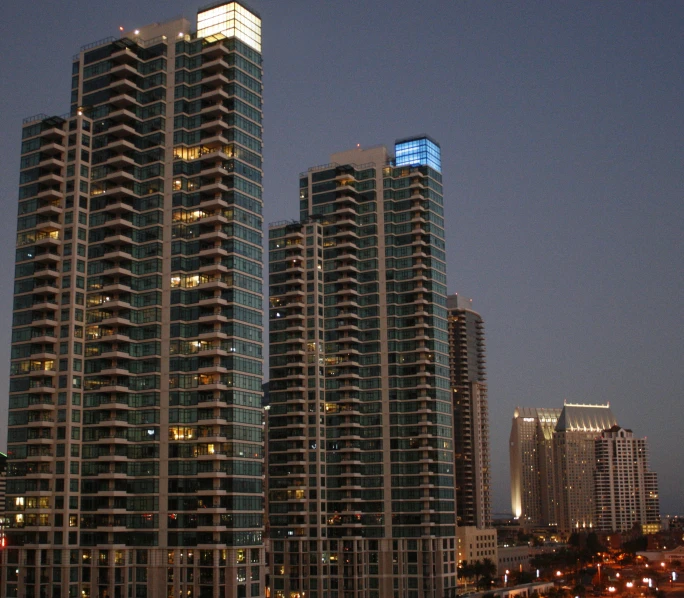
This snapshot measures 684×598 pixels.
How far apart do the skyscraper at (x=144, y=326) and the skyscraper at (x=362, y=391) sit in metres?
46.4

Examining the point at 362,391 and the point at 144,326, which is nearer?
the point at 144,326

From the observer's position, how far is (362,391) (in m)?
191

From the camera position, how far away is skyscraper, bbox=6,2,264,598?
131m

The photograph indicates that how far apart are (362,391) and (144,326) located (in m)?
62.1

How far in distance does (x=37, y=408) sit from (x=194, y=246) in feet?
104

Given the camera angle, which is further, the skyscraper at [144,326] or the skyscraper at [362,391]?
the skyscraper at [362,391]

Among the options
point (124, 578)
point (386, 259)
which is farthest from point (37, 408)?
point (386, 259)

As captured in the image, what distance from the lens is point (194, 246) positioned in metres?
140

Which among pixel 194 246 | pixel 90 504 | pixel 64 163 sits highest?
pixel 64 163

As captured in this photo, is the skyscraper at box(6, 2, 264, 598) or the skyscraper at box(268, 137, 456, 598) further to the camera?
the skyscraper at box(268, 137, 456, 598)

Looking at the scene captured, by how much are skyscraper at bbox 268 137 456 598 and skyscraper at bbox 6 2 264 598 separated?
46.4 meters

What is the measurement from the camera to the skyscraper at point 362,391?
17900 centimetres

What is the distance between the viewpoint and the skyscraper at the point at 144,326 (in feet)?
431

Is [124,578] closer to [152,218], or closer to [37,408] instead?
[37,408]
